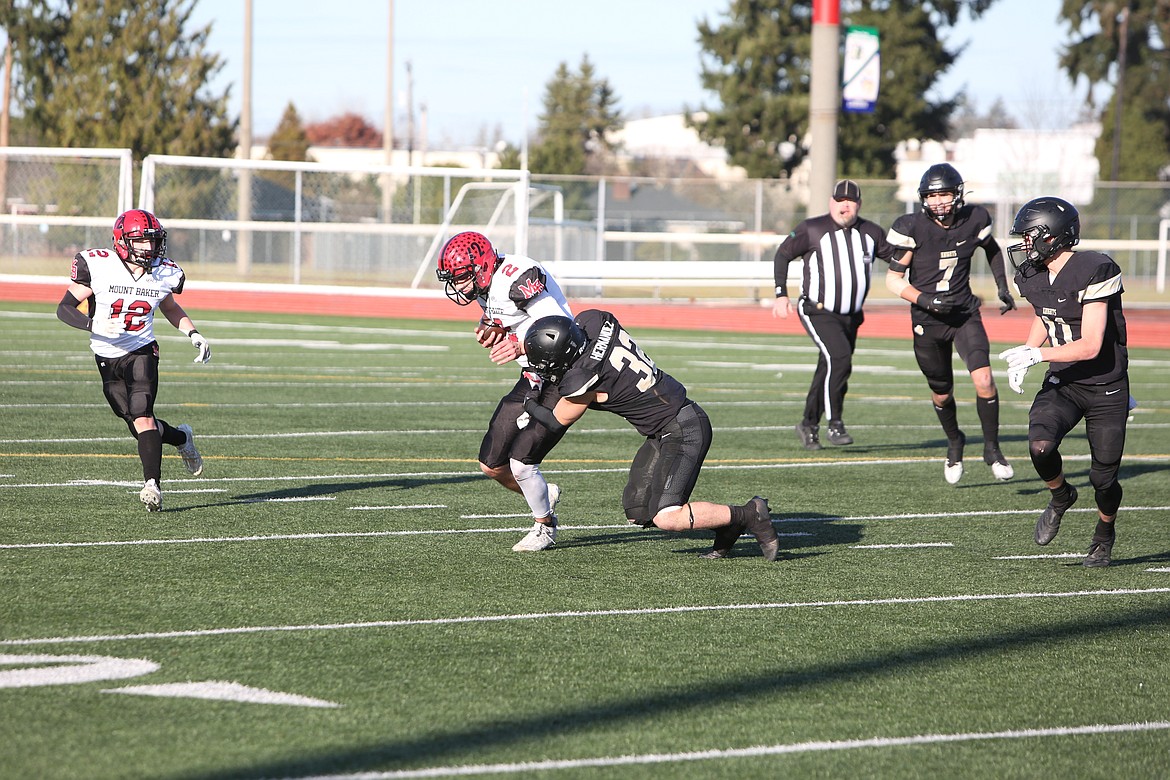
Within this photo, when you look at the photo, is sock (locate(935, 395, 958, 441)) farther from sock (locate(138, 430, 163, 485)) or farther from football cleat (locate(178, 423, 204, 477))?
sock (locate(138, 430, 163, 485))

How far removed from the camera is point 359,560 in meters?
6.73

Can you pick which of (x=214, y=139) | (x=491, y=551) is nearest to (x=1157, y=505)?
(x=491, y=551)

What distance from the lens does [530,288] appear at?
6832 millimetres

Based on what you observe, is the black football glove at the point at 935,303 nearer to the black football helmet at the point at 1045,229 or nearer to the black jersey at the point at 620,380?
the black football helmet at the point at 1045,229

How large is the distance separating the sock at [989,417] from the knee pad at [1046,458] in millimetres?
2883

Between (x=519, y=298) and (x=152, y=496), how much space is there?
92.3 inches

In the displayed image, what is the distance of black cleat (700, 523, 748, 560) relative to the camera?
6840 millimetres

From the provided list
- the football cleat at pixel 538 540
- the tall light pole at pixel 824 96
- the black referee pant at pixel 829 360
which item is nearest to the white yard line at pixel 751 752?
the football cleat at pixel 538 540

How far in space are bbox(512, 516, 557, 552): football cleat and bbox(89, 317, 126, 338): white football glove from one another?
259 cm

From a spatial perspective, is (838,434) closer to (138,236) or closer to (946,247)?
(946,247)

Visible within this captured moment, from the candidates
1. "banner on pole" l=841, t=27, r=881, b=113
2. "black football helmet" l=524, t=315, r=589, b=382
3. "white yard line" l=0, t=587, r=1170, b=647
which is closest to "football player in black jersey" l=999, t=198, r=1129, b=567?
"white yard line" l=0, t=587, r=1170, b=647

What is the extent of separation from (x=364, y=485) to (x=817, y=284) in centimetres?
391

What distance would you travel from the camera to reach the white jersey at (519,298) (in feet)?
22.5

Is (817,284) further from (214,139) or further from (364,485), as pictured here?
(214,139)
